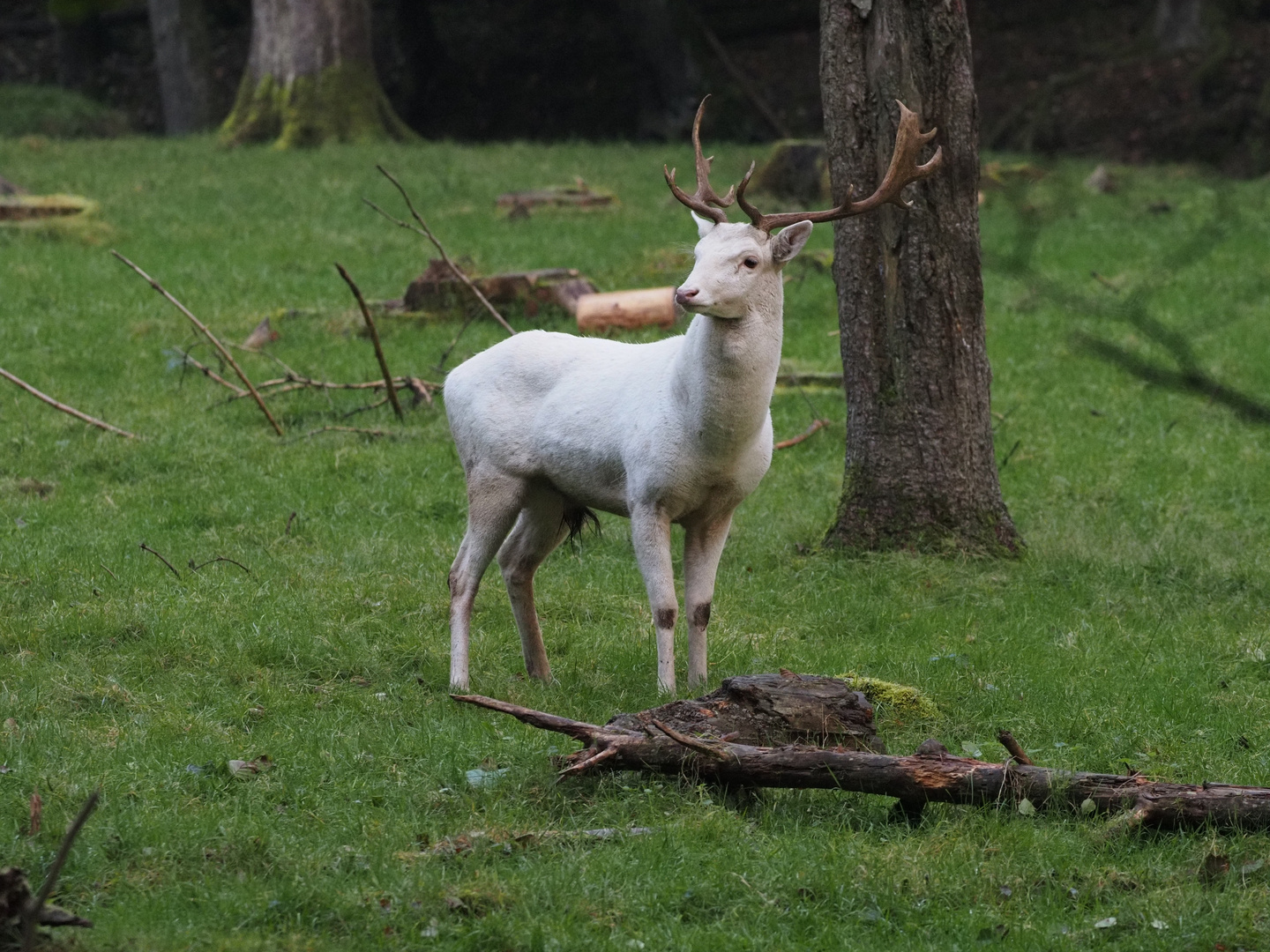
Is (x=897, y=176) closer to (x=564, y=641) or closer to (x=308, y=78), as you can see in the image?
(x=564, y=641)

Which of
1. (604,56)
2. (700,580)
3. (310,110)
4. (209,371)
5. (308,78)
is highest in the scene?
(604,56)

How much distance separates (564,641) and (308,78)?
16.9 meters

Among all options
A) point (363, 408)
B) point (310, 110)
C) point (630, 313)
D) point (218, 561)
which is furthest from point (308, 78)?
point (218, 561)

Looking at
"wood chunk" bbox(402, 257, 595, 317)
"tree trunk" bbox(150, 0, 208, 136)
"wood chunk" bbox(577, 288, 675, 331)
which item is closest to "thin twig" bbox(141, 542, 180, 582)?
"wood chunk" bbox(577, 288, 675, 331)

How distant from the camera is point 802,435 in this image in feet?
36.2

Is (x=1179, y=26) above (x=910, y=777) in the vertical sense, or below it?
above

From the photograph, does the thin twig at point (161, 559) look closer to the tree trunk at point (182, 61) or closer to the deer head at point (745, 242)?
the deer head at point (745, 242)

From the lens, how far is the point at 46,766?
214 inches

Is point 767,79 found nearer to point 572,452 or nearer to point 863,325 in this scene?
point 863,325

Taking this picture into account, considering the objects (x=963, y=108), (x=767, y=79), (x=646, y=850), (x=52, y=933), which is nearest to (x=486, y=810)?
(x=646, y=850)

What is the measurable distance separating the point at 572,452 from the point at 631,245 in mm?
9926

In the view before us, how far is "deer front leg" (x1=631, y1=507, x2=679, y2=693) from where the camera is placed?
6.39m

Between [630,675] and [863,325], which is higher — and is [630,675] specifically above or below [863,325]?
below

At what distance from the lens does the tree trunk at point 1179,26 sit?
24.4 meters
